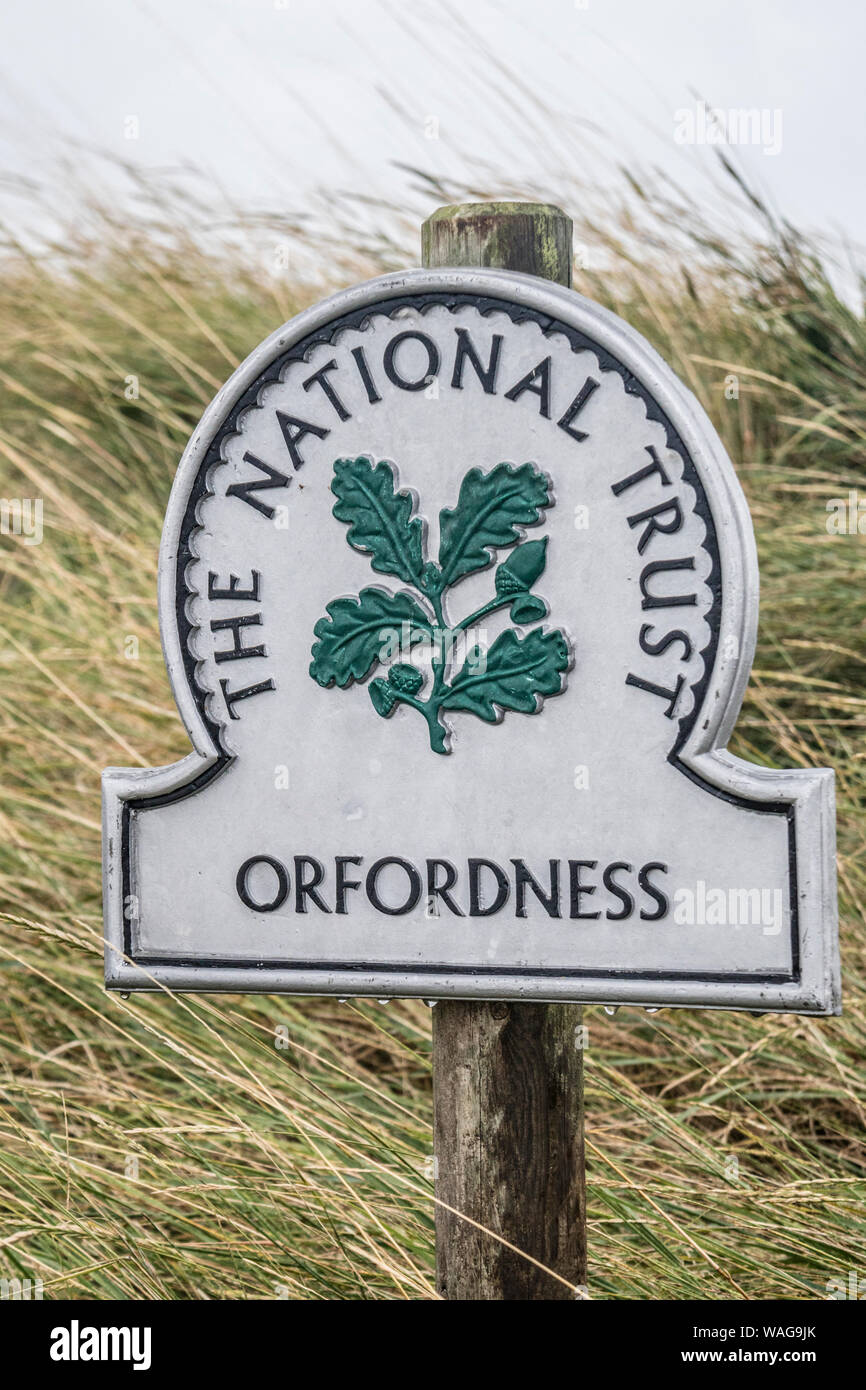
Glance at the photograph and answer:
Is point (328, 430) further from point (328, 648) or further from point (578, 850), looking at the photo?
point (578, 850)

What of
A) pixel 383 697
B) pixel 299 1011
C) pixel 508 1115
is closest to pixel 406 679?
pixel 383 697

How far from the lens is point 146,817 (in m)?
1.72

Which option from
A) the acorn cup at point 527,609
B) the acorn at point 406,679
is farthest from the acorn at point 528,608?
the acorn at point 406,679

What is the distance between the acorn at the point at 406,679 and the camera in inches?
61.9

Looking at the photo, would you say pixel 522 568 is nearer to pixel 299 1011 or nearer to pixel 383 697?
pixel 383 697

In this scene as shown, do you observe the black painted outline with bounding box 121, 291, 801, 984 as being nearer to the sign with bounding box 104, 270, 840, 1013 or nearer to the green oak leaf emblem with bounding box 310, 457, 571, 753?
the sign with bounding box 104, 270, 840, 1013

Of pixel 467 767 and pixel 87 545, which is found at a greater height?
pixel 87 545

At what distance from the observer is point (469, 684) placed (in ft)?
5.09

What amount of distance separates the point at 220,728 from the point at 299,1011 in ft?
3.86

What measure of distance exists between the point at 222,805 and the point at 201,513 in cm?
Answer: 33

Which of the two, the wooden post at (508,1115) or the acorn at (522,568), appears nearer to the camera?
the acorn at (522,568)

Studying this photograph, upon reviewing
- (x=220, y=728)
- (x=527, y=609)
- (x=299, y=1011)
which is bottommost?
(x=299, y=1011)

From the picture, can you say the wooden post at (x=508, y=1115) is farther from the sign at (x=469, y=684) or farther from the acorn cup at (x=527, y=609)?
the acorn cup at (x=527, y=609)
